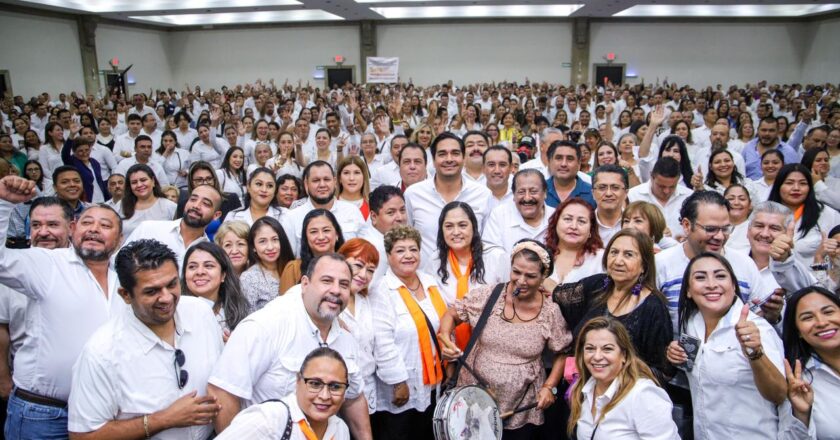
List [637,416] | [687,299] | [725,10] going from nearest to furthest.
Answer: [637,416] < [687,299] < [725,10]

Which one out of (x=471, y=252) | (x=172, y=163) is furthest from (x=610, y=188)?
(x=172, y=163)

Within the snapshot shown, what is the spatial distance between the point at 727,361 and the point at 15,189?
326 cm

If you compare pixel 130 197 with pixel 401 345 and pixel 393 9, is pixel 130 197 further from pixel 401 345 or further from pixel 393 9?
pixel 393 9

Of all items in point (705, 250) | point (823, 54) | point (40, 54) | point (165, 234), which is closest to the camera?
point (705, 250)

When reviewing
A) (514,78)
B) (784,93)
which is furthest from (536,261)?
(514,78)

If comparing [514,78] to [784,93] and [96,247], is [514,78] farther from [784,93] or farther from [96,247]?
[96,247]

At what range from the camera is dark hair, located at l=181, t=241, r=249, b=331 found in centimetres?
283

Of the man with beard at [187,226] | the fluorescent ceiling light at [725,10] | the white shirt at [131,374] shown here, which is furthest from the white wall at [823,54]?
the white shirt at [131,374]

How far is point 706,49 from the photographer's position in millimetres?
19250

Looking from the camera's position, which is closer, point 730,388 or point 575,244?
point 730,388

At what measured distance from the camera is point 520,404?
2.71m

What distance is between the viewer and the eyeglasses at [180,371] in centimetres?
211

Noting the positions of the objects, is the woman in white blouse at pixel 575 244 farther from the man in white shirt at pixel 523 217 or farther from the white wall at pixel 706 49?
the white wall at pixel 706 49

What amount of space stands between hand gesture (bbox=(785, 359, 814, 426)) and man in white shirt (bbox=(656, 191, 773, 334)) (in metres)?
0.57
